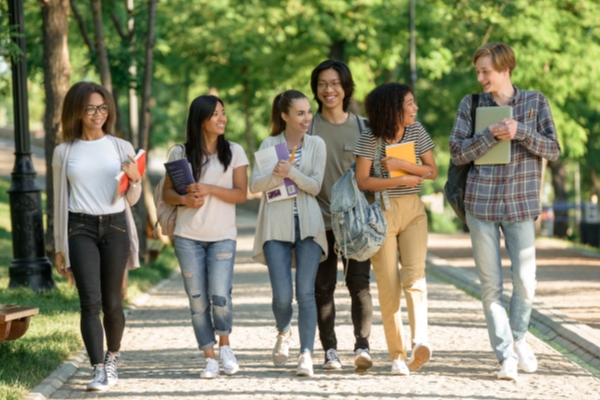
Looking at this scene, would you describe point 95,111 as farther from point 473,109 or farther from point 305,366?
point 473,109

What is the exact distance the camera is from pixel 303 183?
6695 millimetres

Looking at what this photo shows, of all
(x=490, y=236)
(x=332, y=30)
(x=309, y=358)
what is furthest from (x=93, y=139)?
(x=332, y=30)

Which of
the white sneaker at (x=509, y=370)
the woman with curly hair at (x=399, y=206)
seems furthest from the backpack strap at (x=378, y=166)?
the white sneaker at (x=509, y=370)

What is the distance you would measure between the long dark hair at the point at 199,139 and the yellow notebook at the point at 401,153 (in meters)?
1.12

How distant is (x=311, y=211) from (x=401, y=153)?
71 centimetres

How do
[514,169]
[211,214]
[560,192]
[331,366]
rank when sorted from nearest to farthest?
[514,169], [211,214], [331,366], [560,192]

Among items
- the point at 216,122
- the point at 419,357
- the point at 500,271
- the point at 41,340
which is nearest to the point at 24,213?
the point at 41,340

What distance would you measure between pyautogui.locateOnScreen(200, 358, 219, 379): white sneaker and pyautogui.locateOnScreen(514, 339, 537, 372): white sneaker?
1991mm

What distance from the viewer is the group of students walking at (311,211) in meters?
6.62

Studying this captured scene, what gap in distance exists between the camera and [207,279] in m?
7.00

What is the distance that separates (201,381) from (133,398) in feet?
2.05

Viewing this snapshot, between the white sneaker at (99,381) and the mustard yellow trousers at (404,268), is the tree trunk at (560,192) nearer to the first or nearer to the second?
the mustard yellow trousers at (404,268)

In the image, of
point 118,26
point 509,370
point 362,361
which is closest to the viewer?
point 509,370

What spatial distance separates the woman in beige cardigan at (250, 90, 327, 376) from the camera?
6785 millimetres
